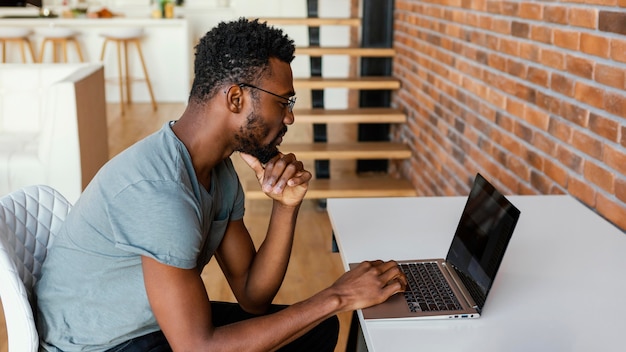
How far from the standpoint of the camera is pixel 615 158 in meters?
1.73

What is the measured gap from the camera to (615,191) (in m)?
1.72

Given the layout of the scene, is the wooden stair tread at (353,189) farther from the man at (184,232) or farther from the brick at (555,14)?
the man at (184,232)

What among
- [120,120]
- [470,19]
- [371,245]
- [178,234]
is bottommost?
[120,120]

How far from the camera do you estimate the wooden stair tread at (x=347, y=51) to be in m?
4.41

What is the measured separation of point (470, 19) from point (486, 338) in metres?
2.06

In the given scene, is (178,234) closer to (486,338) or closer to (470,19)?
(486,338)

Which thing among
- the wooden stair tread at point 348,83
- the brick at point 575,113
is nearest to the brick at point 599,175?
the brick at point 575,113

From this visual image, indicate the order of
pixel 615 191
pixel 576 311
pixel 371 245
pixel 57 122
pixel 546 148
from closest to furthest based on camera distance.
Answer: pixel 576 311
pixel 371 245
pixel 615 191
pixel 546 148
pixel 57 122

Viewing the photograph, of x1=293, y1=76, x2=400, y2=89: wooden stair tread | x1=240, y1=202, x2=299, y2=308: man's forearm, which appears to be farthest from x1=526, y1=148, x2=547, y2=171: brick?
x1=293, y1=76, x2=400, y2=89: wooden stair tread

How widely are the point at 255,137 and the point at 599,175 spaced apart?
2.98 ft

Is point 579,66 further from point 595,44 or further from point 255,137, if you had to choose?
point 255,137

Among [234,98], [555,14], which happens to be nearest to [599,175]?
[555,14]

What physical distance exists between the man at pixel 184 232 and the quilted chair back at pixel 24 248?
0.06m

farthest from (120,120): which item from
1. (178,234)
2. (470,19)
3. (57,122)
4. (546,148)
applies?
(178,234)
